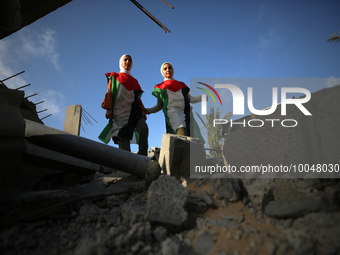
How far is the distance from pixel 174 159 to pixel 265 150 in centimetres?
123

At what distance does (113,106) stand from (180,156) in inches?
69.5

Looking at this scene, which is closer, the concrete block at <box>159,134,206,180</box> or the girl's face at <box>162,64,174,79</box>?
the concrete block at <box>159,134,206,180</box>

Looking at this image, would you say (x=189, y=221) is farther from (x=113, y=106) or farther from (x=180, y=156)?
(x=113, y=106)

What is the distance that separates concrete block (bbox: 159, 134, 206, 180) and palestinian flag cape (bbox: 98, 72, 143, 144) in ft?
3.08

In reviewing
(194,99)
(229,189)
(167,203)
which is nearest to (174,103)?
(194,99)

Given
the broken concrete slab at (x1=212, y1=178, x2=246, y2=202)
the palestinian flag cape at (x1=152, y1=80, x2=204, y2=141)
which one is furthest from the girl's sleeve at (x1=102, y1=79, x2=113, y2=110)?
the broken concrete slab at (x1=212, y1=178, x2=246, y2=202)

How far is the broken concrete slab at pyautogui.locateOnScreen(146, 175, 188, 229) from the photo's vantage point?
1.70m

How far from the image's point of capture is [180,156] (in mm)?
3000

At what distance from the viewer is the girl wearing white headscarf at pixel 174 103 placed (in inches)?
160

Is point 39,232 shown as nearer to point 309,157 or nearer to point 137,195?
point 137,195

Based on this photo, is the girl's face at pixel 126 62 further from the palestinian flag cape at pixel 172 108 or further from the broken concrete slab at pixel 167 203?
the broken concrete slab at pixel 167 203

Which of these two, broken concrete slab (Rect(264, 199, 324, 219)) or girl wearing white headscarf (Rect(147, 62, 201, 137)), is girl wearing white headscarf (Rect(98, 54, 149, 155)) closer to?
girl wearing white headscarf (Rect(147, 62, 201, 137))

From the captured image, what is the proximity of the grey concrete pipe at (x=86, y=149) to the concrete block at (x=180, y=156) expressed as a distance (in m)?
0.26

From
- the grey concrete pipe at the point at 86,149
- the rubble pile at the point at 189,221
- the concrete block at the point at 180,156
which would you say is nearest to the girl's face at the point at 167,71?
the concrete block at the point at 180,156
